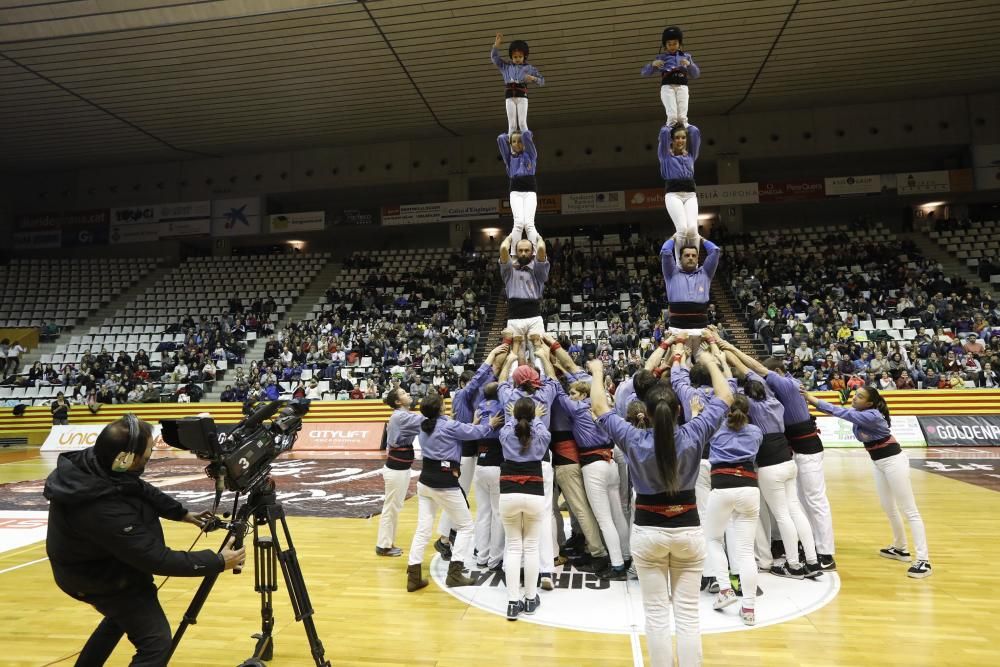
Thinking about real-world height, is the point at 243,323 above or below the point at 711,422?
above

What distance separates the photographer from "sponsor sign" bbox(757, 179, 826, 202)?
20.5 meters

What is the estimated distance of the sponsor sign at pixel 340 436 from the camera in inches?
552

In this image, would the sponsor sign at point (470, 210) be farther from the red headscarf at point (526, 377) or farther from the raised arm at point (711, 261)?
the red headscarf at point (526, 377)

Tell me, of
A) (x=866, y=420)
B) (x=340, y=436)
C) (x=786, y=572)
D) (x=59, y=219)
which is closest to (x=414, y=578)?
(x=786, y=572)

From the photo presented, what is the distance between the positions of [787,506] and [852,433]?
8.91 m

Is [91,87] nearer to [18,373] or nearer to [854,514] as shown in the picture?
[18,373]

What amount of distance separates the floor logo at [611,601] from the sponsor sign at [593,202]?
17658mm

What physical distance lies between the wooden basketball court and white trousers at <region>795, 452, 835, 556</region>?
12.0 inches

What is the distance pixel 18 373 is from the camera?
62.0ft

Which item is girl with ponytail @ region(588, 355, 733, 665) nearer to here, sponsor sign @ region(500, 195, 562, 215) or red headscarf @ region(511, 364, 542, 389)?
red headscarf @ region(511, 364, 542, 389)

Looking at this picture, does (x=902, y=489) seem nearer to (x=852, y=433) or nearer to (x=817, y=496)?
(x=817, y=496)

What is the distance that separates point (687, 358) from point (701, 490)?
1110mm

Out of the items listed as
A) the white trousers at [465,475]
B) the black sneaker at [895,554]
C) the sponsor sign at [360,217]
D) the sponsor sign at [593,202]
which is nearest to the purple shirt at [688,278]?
the white trousers at [465,475]

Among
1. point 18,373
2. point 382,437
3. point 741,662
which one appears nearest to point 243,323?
point 18,373
